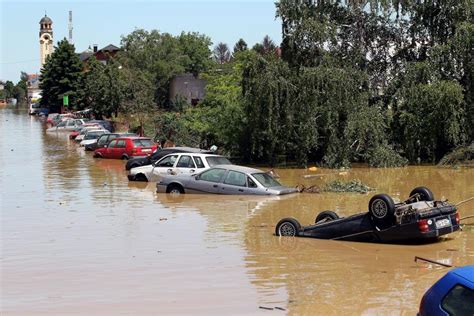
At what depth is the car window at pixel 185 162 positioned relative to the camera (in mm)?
24739

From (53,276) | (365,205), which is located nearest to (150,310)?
(53,276)

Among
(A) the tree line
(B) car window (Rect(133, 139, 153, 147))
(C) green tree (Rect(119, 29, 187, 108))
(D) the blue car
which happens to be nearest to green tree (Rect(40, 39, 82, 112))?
(C) green tree (Rect(119, 29, 187, 108))

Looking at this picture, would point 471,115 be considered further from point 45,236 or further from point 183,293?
point 183,293

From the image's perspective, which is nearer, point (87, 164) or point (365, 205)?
point (365, 205)

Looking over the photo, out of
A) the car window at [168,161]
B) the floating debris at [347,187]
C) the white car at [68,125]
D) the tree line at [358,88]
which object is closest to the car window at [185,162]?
the car window at [168,161]

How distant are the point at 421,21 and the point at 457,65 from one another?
9.91 ft

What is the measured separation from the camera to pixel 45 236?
15.7m

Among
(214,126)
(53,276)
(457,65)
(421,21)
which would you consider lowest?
(53,276)

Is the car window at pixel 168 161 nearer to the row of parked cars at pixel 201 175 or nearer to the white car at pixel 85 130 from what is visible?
the row of parked cars at pixel 201 175

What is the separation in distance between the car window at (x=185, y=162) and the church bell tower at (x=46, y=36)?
17071 centimetres

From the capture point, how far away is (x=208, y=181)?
21844 mm

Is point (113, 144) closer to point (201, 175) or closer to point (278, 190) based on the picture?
point (201, 175)

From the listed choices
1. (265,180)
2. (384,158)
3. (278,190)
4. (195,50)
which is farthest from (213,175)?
(195,50)

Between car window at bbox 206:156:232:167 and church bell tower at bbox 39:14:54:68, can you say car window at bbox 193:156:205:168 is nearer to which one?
car window at bbox 206:156:232:167
